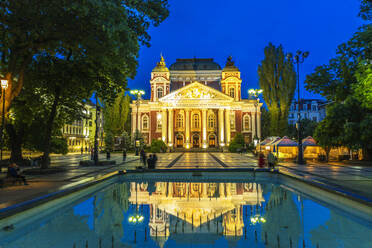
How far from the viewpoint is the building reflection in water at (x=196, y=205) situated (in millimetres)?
6542

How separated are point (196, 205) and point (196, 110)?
2032 inches

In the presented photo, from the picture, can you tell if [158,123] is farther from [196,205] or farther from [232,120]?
[196,205]

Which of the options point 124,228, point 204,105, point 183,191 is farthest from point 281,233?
point 204,105

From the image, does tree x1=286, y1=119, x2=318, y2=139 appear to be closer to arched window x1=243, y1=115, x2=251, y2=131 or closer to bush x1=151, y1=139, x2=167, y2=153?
arched window x1=243, y1=115, x2=251, y2=131

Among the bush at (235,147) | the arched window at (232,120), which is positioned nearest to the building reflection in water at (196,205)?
the bush at (235,147)

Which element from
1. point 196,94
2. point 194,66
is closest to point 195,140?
point 196,94

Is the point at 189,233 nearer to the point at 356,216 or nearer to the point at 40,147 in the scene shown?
the point at 356,216

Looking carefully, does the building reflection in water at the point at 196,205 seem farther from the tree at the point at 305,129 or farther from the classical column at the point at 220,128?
the tree at the point at 305,129

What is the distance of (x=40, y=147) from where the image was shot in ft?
77.0

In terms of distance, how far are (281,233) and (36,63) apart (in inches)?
677

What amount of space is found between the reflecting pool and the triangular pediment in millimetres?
45994

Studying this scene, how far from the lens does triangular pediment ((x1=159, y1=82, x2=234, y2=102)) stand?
5572 cm

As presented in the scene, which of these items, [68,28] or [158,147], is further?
[158,147]

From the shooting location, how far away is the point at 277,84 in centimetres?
5025
